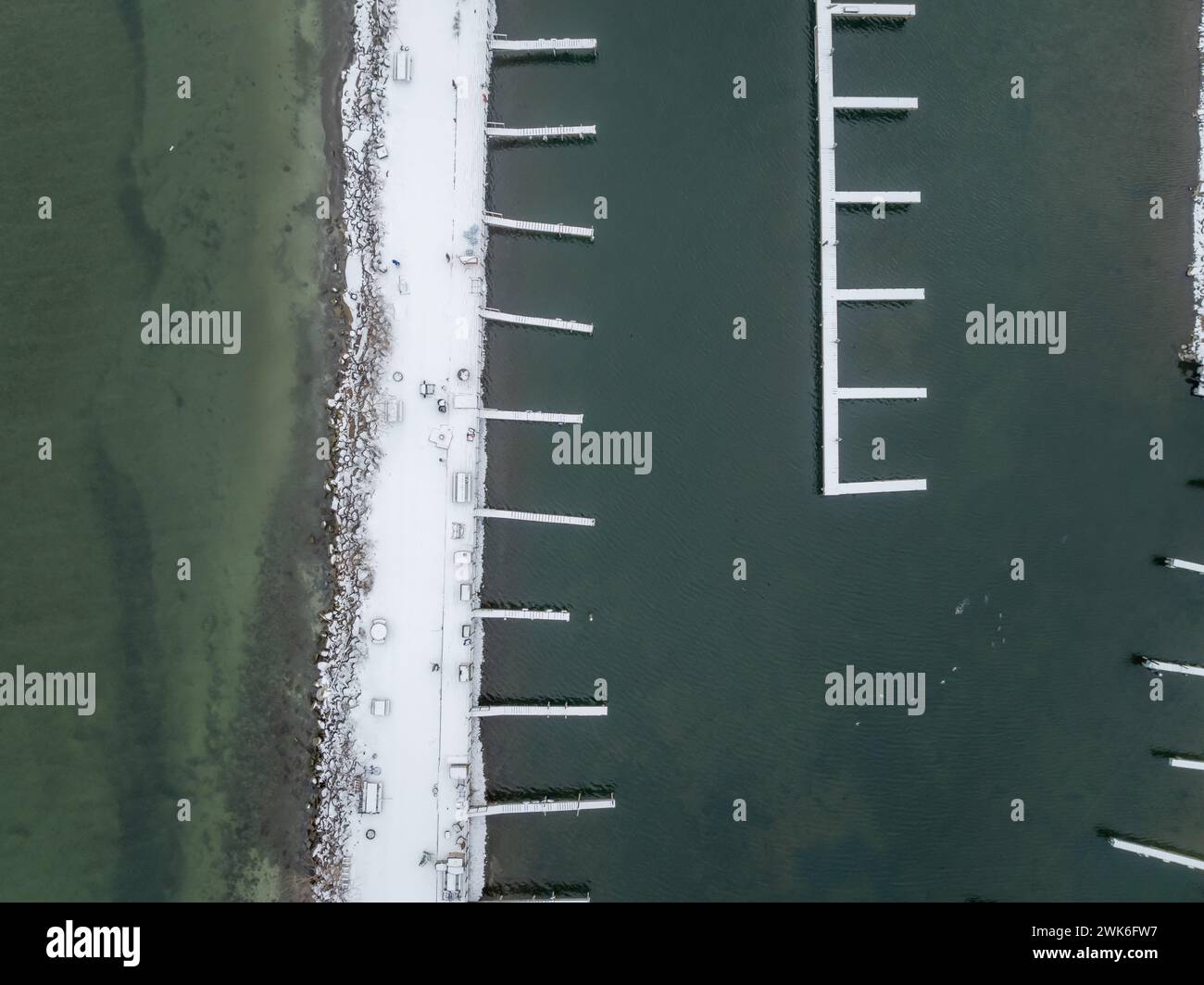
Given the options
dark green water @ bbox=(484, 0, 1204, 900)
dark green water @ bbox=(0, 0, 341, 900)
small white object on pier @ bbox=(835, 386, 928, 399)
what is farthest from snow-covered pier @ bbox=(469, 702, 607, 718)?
small white object on pier @ bbox=(835, 386, 928, 399)

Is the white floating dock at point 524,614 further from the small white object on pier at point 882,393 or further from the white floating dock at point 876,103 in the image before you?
the white floating dock at point 876,103

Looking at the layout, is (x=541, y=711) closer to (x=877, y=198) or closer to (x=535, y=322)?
(x=535, y=322)

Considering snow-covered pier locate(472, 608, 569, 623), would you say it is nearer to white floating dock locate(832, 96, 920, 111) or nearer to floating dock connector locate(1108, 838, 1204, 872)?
white floating dock locate(832, 96, 920, 111)

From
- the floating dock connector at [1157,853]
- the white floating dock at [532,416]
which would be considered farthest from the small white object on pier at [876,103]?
the floating dock connector at [1157,853]

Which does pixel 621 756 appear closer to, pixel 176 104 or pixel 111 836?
pixel 111 836

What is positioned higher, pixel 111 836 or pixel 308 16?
pixel 308 16
